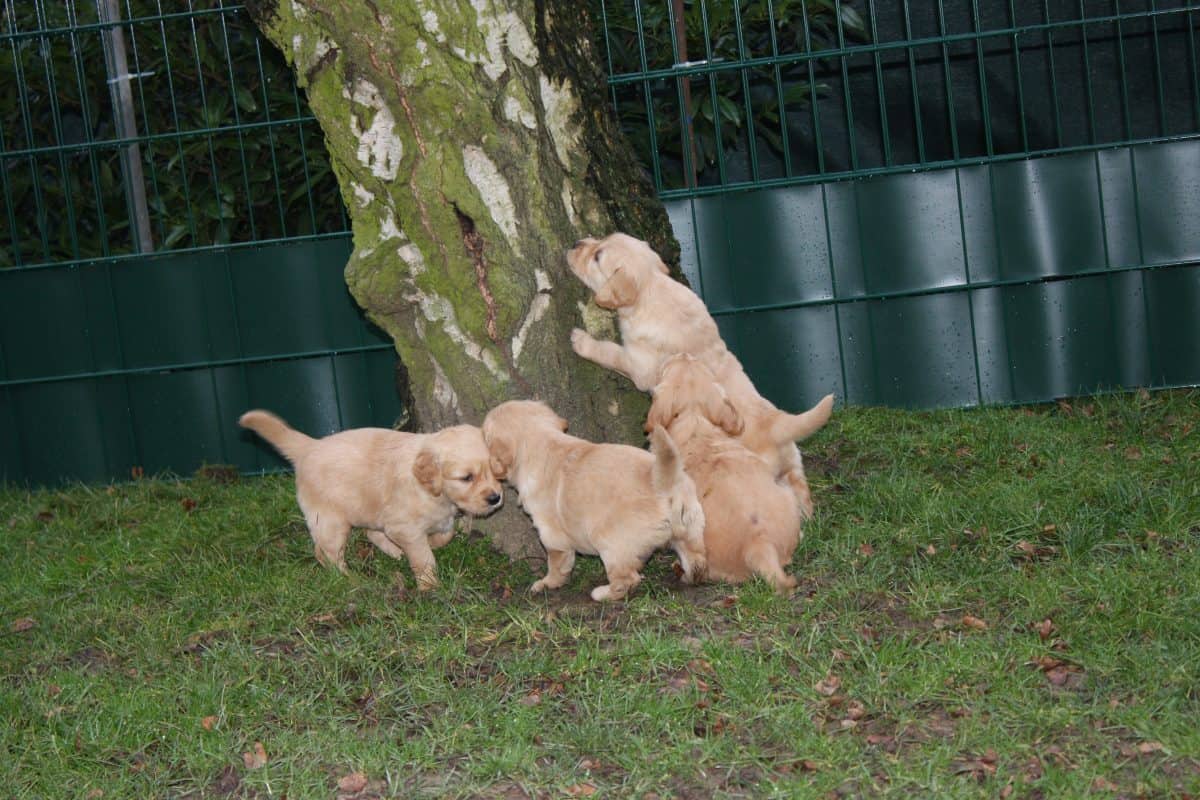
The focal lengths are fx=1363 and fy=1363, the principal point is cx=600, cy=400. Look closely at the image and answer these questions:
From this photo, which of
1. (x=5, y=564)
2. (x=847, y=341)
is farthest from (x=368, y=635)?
(x=847, y=341)

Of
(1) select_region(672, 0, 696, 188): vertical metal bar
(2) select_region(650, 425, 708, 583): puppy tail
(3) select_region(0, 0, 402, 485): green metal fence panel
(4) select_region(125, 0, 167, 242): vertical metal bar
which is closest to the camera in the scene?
(2) select_region(650, 425, 708, 583): puppy tail

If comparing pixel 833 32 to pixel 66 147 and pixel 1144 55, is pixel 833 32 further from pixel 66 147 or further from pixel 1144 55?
pixel 66 147

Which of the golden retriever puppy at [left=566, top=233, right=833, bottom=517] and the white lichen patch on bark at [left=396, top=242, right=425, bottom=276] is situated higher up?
the white lichen patch on bark at [left=396, top=242, right=425, bottom=276]

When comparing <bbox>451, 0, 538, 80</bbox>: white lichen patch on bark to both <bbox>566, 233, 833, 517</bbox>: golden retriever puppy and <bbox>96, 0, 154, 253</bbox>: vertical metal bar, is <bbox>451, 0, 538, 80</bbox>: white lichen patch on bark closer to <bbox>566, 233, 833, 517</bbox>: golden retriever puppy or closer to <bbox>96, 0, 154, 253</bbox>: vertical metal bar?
<bbox>566, 233, 833, 517</bbox>: golden retriever puppy

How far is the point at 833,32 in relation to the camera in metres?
9.74

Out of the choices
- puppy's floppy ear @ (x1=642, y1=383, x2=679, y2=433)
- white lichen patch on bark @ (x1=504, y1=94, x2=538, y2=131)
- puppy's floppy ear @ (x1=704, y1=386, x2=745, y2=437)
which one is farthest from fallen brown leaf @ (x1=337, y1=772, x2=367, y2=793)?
white lichen patch on bark @ (x1=504, y1=94, x2=538, y2=131)

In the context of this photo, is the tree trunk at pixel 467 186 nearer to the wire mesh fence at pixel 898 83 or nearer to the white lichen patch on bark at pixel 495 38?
the white lichen patch on bark at pixel 495 38

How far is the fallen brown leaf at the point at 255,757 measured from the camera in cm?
404

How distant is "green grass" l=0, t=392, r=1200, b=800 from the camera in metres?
3.83

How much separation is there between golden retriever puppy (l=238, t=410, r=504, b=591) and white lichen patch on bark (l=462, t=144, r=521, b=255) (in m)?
0.87

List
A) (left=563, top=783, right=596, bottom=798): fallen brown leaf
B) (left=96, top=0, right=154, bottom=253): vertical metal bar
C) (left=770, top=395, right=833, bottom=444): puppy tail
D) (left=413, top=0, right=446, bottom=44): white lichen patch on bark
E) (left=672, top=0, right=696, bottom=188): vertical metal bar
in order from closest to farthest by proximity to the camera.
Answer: (left=563, top=783, right=596, bottom=798): fallen brown leaf, (left=770, top=395, right=833, bottom=444): puppy tail, (left=413, top=0, right=446, bottom=44): white lichen patch on bark, (left=672, top=0, right=696, bottom=188): vertical metal bar, (left=96, top=0, right=154, bottom=253): vertical metal bar

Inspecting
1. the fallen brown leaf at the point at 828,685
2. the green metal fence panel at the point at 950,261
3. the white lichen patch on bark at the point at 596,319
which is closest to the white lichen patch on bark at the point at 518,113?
the white lichen patch on bark at the point at 596,319

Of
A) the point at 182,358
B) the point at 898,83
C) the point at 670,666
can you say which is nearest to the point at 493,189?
the point at 670,666

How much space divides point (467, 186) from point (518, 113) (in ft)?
1.24
